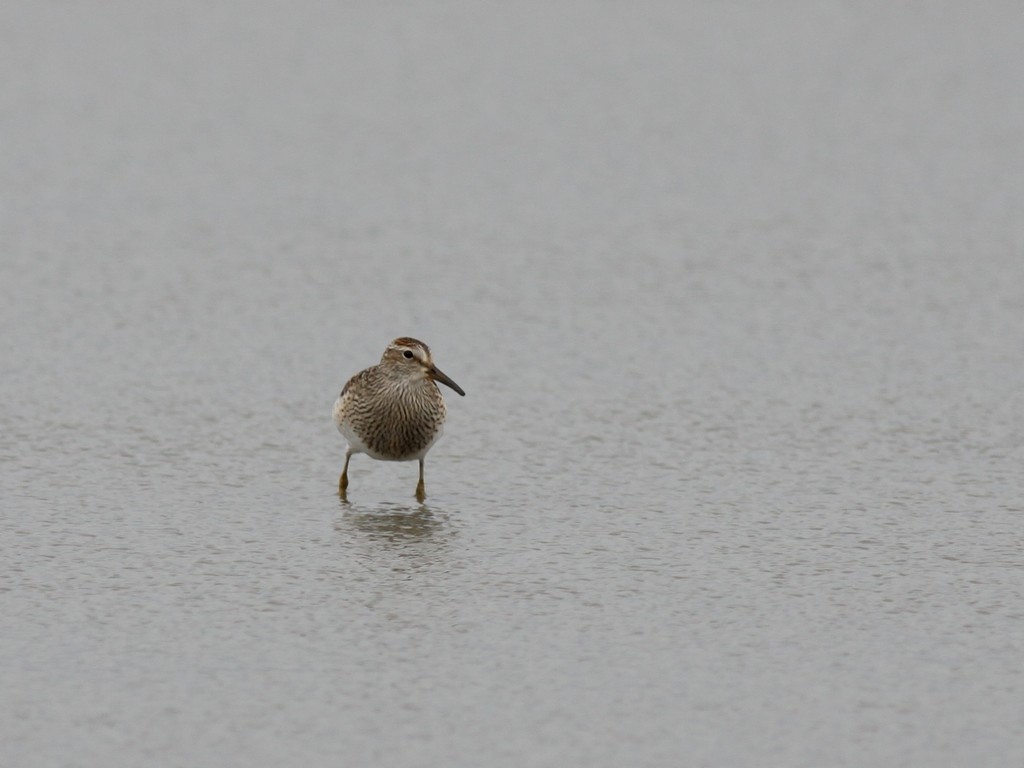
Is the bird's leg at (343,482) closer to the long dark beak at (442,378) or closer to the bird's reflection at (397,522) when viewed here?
the bird's reflection at (397,522)

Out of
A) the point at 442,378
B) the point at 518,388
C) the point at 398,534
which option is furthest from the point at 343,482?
the point at 518,388

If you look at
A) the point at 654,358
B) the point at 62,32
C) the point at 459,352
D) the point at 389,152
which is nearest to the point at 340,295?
the point at 459,352

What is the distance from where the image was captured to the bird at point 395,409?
1275 centimetres

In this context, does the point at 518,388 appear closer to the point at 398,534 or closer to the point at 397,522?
the point at 397,522

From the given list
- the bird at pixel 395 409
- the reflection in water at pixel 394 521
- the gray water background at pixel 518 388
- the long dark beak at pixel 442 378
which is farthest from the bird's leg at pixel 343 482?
the long dark beak at pixel 442 378

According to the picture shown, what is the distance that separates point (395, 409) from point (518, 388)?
8.48 feet

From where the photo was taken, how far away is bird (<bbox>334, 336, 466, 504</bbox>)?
502 inches

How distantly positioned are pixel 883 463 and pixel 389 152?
1110 centimetres

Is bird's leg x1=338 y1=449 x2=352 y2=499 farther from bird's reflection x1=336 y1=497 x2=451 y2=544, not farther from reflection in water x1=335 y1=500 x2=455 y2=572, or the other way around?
reflection in water x1=335 y1=500 x2=455 y2=572

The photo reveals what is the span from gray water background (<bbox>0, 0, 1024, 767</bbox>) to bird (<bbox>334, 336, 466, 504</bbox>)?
0.39m

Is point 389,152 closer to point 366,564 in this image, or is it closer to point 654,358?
point 654,358

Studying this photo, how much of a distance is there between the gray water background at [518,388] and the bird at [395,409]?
0.39 m

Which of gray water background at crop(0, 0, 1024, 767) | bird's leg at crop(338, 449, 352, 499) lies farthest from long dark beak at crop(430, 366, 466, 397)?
bird's leg at crop(338, 449, 352, 499)

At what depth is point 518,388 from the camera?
15203 mm
